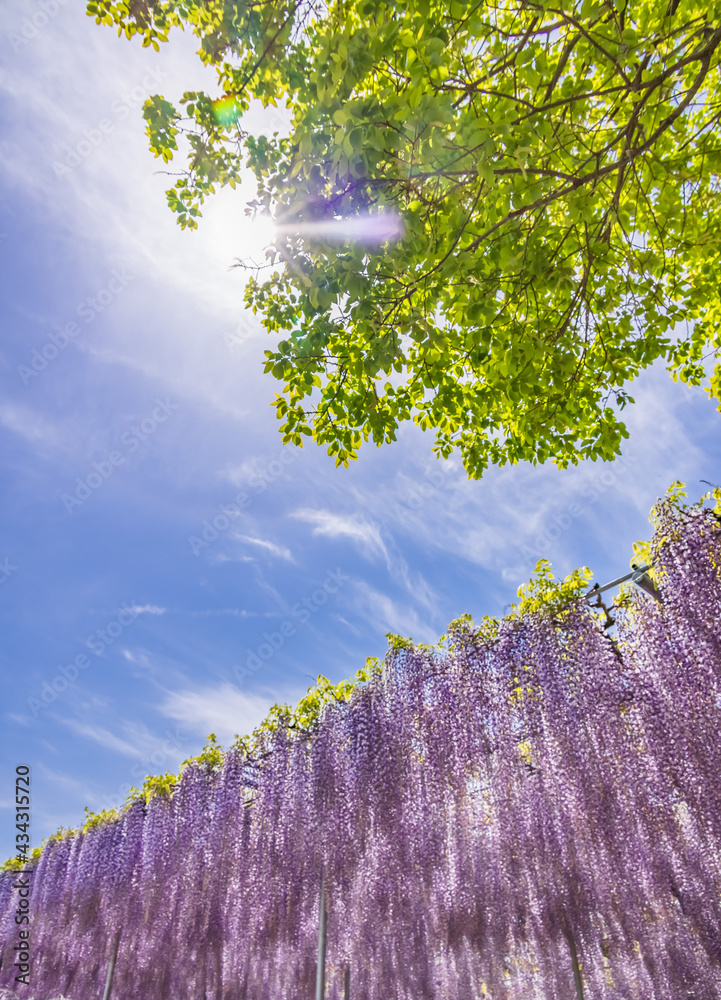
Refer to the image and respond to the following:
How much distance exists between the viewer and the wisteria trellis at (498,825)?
6.31 meters

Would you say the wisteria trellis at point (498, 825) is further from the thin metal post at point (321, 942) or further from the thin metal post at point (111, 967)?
the thin metal post at point (111, 967)

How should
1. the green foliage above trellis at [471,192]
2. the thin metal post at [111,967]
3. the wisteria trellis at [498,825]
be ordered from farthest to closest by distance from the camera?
the thin metal post at [111,967], the wisteria trellis at [498,825], the green foliage above trellis at [471,192]

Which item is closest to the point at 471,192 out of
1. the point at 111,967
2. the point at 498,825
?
the point at 498,825

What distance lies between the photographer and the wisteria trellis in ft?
20.7

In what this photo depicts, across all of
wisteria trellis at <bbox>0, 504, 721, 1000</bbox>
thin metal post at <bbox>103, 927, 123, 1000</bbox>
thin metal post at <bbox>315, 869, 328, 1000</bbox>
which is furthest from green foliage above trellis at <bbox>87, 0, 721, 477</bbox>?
thin metal post at <bbox>103, 927, 123, 1000</bbox>

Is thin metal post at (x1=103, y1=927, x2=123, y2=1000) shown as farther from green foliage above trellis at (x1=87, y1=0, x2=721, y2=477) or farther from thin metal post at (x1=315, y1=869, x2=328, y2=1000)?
green foliage above trellis at (x1=87, y1=0, x2=721, y2=477)

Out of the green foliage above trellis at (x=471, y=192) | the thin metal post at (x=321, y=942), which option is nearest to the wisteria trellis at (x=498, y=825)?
the thin metal post at (x=321, y=942)

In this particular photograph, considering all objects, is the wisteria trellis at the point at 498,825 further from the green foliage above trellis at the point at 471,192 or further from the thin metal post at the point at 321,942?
the green foliage above trellis at the point at 471,192

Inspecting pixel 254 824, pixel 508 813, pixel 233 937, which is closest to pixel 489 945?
pixel 508 813

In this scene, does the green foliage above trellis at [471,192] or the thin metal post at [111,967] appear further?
the thin metal post at [111,967]

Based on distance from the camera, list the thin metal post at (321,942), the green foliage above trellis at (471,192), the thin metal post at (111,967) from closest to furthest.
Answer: the green foliage above trellis at (471,192) < the thin metal post at (321,942) < the thin metal post at (111,967)

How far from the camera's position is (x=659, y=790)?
6.30 metres

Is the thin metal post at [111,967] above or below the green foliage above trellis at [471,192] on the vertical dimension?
below

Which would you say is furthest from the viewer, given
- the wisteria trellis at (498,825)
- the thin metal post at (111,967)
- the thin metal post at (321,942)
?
the thin metal post at (111,967)
